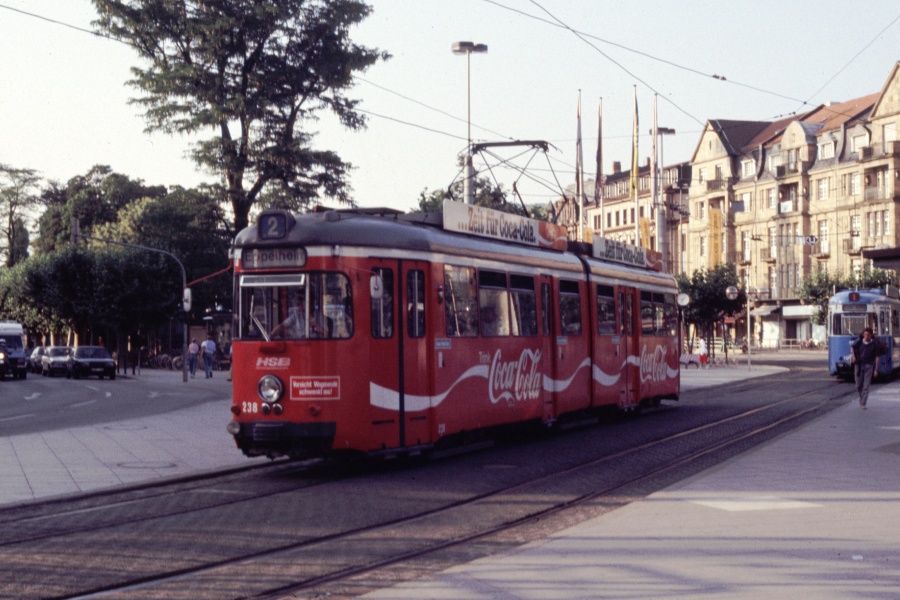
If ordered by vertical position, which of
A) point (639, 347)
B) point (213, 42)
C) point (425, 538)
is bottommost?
point (425, 538)

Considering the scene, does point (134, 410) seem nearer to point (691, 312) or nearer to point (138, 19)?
point (138, 19)

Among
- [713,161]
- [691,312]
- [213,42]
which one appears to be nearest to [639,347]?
[213,42]

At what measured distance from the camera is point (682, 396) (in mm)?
33438

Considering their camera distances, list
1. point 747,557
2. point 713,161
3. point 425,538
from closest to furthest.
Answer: point 747,557 → point 425,538 → point 713,161

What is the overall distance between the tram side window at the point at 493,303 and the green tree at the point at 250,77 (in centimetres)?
2033

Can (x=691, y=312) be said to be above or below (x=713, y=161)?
below

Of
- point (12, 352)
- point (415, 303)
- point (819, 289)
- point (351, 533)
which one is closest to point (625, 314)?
point (415, 303)

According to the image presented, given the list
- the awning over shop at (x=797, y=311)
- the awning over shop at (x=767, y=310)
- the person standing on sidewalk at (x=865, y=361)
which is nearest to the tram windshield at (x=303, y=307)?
the person standing on sidewalk at (x=865, y=361)

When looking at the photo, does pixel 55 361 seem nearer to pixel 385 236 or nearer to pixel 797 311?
pixel 385 236

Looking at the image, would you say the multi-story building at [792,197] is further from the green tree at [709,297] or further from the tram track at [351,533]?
the tram track at [351,533]

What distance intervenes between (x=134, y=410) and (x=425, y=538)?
1963 centimetres

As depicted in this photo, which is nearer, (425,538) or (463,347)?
(425,538)

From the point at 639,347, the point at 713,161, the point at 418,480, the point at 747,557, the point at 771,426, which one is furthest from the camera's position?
the point at 713,161

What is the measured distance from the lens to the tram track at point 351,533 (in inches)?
335
